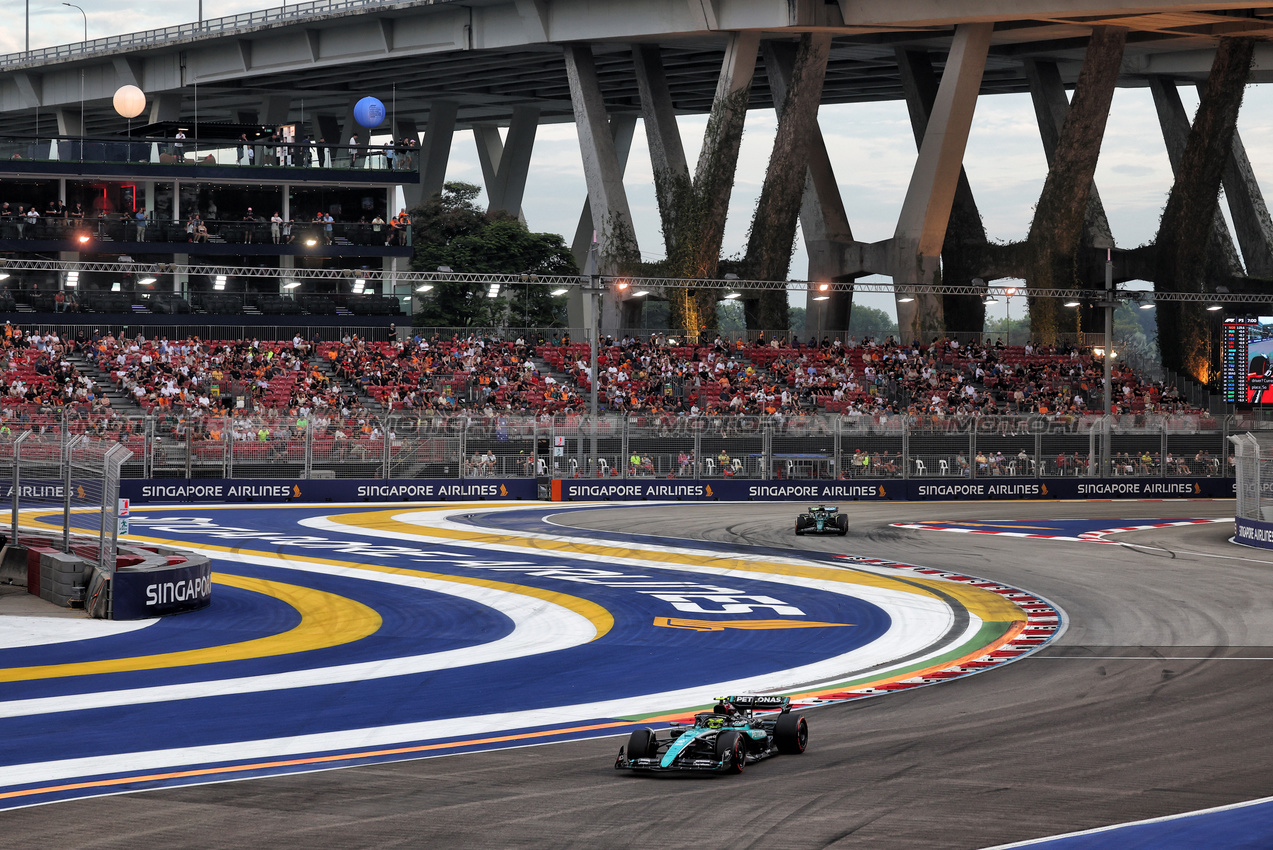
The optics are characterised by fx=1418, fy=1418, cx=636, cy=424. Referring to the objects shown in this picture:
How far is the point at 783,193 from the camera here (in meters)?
62.9

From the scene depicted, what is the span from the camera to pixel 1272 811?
32.8 feet

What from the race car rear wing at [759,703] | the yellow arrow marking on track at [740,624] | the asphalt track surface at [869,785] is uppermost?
the race car rear wing at [759,703]

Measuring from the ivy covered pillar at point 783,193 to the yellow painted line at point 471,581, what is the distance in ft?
123

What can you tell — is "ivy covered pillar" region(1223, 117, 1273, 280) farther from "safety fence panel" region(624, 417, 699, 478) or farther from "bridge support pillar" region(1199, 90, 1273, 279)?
"safety fence panel" region(624, 417, 699, 478)

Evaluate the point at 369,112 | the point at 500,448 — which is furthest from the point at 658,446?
the point at 369,112

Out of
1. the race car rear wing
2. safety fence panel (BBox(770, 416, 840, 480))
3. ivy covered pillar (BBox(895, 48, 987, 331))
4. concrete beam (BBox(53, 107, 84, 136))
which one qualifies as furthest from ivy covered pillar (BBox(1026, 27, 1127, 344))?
concrete beam (BBox(53, 107, 84, 136))

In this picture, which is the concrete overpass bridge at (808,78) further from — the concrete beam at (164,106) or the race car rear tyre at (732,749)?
the race car rear tyre at (732,749)

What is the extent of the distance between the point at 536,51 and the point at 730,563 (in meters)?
45.9

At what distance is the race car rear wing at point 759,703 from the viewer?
12.1m

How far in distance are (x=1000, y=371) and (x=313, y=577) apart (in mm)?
41160

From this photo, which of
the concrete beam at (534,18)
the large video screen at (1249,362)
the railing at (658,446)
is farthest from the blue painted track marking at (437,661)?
the concrete beam at (534,18)

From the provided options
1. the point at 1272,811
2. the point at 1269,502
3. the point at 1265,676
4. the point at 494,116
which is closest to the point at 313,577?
the point at 1265,676

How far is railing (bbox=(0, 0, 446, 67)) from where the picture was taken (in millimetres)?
67625

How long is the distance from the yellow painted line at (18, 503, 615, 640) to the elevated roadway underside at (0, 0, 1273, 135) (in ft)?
122
